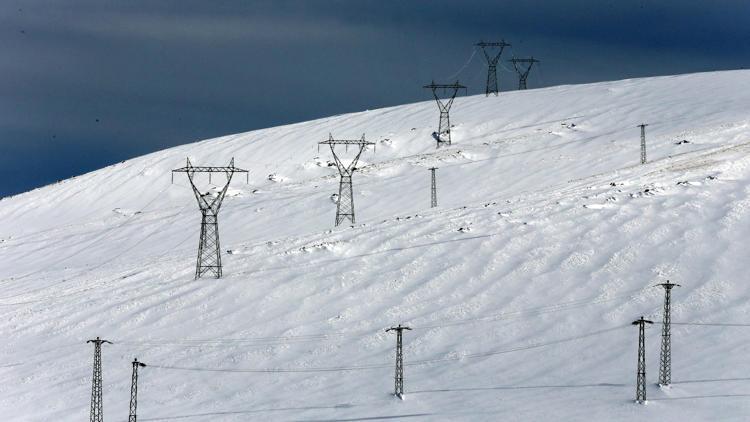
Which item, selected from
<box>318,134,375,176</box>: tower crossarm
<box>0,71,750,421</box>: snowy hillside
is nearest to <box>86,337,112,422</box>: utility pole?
<box>0,71,750,421</box>: snowy hillside

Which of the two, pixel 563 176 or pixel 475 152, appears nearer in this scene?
pixel 563 176

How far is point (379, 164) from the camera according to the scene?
343ft

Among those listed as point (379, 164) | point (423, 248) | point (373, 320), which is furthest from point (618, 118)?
point (373, 320)

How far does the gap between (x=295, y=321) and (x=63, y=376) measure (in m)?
12.4

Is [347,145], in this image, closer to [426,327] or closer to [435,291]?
[435,291]

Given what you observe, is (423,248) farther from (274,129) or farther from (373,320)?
(274,129)

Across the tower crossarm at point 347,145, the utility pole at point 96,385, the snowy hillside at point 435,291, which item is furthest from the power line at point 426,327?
the tower crossarm at point 347,145

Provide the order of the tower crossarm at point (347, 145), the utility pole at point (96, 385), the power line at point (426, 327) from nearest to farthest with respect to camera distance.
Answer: the utility pole at point (96, 385) < the power line at point (426, 327) < the tower crossarm at point (347, 145)

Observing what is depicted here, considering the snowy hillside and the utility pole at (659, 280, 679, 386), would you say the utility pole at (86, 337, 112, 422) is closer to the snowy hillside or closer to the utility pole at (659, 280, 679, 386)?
the snowy hillside

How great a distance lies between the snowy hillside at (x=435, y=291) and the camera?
56.5 meters

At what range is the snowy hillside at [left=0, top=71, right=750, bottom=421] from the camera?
5650 centimetres

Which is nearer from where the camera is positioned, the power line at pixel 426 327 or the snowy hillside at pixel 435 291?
the snowy hillside at pixel 435 291

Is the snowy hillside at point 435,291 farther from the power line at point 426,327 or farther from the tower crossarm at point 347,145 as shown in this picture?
the tower crossarm at point 347,145

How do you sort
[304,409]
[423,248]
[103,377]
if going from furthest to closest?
[423,248], [103,377], [304,409]
